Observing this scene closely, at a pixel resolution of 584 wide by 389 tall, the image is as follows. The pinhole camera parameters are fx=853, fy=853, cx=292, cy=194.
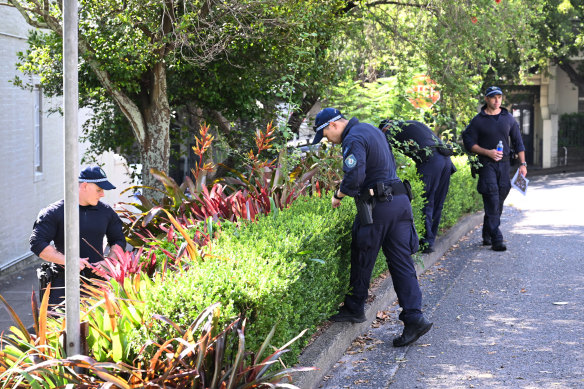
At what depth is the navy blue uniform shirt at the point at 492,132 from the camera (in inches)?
410

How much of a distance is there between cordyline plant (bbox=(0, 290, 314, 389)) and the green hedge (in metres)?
0.12

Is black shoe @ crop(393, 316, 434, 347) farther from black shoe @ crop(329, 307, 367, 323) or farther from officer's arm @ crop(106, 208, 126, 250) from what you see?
officer's arm @ crop(106, 208, 126, 250)

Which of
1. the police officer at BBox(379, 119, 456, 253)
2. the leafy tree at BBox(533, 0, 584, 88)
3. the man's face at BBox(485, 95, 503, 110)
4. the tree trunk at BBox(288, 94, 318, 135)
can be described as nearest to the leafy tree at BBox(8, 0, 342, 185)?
the tree trunk at BBox(288, 94, 318, 135)

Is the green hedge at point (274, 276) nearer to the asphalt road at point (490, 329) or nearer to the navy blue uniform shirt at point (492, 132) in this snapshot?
the asphalt road at point (490, 329)

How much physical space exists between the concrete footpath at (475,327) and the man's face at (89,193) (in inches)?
63.3

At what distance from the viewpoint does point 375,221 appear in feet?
20.8

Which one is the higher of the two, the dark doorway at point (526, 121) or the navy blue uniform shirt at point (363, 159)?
the dark doorway at point (526, 121)

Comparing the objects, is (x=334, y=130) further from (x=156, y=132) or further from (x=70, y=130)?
(x=156, y=132)

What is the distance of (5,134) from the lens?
12.5 metres

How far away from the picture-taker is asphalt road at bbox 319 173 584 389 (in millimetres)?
5699

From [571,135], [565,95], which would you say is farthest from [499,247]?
[565,95]

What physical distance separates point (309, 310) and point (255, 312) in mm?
1122

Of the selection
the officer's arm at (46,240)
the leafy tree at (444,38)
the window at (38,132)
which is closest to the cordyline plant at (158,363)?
the officer's arm at (46,240)

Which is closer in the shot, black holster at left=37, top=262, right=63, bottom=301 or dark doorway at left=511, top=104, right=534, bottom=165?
black holster at left=37, top=262, right=63, bottom=301
